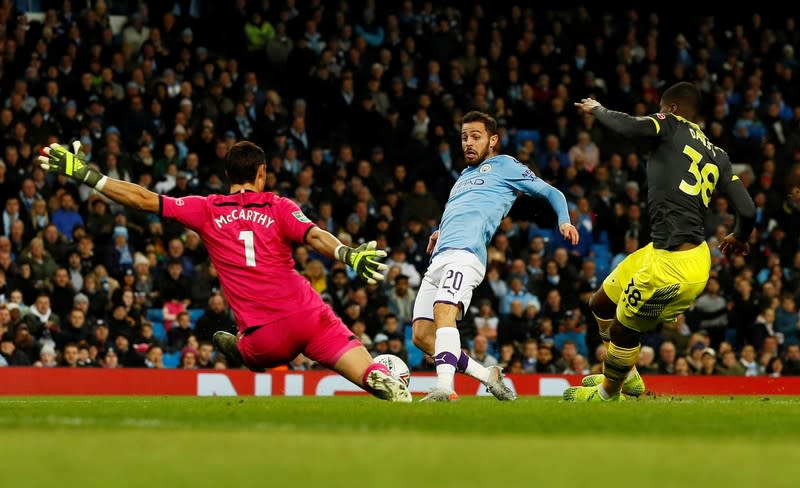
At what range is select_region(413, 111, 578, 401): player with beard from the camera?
36.6ft

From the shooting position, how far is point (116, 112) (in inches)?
845

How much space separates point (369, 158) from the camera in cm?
2389

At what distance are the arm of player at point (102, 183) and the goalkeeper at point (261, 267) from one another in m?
0.01

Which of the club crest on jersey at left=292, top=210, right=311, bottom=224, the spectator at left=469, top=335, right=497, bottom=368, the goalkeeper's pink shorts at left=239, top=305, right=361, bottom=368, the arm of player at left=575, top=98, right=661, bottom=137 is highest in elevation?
the arm of player at left=575, top=98, right=661, bottom=137

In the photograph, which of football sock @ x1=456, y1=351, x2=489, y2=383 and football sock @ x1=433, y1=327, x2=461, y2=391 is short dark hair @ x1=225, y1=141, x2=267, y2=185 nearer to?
football sock @ x1=433, y1=327, x2=461, y2=391

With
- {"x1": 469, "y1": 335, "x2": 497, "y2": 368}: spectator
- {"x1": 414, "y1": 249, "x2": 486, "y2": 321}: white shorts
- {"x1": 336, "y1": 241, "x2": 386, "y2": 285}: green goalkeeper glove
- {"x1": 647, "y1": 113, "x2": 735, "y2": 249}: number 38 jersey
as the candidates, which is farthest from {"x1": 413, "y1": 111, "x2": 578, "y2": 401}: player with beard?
{"x1": 469, "y1": 335, "x2": 497, "y2": 368}: spectator

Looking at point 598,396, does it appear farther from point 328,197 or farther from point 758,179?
point 758,179

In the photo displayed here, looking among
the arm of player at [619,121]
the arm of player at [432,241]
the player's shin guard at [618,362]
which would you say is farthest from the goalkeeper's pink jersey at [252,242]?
the player's shin guard at [618,362]

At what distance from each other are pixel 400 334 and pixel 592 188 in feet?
20.7

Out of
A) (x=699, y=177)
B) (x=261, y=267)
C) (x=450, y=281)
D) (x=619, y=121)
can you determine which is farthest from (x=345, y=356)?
(x=699, y=177)

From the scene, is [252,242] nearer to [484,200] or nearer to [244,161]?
[244,161]

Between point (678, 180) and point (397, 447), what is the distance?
19.4 feet

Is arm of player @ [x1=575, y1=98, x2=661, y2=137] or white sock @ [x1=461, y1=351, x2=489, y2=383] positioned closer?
arm of player @ [x1=575, y1=98, x2=661, y2=137]

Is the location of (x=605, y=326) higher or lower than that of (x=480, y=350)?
higher
